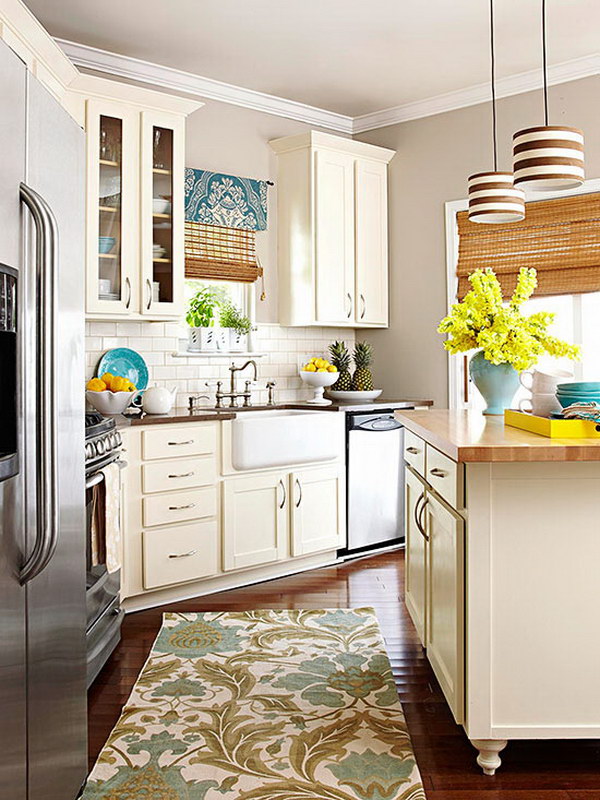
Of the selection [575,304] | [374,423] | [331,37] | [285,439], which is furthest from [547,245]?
[285,439]

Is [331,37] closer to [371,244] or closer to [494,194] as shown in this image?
[371,244]

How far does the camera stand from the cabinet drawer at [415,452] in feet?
10.0

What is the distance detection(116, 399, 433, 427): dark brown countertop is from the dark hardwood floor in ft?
3.00

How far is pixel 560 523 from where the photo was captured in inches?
89.9

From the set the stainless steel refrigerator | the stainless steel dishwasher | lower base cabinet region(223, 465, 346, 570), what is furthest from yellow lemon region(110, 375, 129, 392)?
the stainless steel refrigerator

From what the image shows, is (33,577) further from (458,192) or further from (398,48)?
(458,192)

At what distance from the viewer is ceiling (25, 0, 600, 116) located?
13.0 feet

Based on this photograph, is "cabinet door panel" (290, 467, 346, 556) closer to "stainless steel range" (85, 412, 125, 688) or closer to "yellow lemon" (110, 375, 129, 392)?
"yellow lemon" (110, 375, 129, 392)

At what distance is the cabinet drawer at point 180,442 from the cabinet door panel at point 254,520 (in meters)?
0.25

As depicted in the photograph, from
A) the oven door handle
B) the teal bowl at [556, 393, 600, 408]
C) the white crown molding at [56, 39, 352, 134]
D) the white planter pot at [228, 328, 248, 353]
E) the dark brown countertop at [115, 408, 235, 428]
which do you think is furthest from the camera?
the white planter pot at [228, 328, 248, 353]

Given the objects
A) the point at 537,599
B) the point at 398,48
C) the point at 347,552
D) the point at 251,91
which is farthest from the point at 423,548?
the point at 251,91

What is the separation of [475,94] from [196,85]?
68.2 inches

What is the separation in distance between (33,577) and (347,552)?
135 inches

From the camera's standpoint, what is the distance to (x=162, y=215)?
4.42 metres
